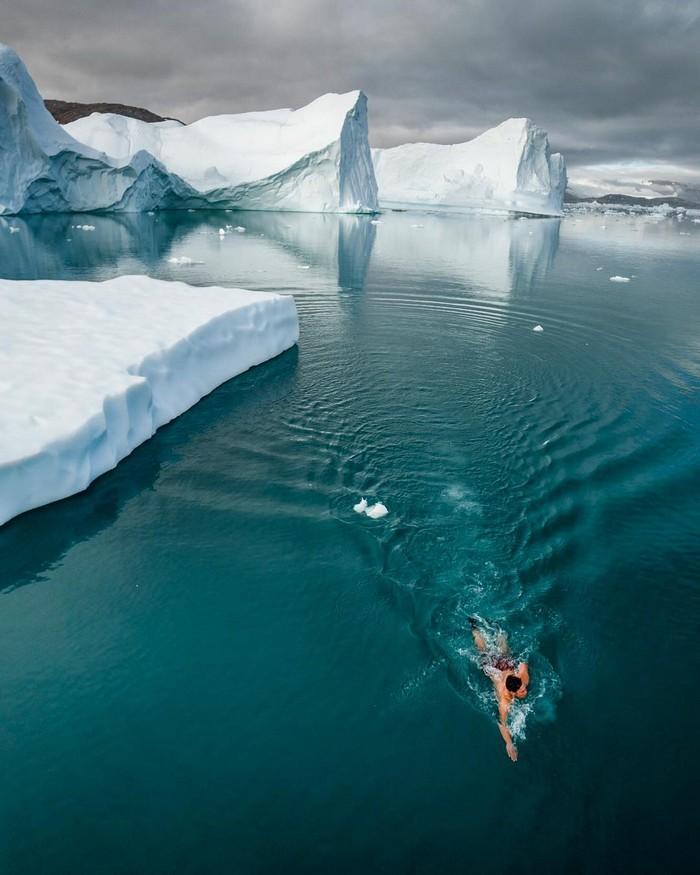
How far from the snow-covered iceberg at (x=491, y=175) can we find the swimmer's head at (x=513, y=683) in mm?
74451

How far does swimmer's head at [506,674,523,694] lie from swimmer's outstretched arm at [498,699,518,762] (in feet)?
0.35

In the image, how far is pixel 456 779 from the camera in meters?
3.92

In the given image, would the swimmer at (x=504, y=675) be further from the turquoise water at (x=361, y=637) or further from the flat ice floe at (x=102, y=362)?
the flat ice floe at (x=102, y=362)

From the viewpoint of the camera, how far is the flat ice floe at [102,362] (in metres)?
6.46

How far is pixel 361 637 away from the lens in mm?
4984

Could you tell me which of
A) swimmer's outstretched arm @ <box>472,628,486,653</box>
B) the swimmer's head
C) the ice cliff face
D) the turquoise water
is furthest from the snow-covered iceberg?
the swimmer's head

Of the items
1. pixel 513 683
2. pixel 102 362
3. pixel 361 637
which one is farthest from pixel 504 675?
pixel 102 362

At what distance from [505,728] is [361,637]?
4.59ft

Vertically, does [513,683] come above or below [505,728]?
above

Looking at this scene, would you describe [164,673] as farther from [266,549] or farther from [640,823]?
[640,823]

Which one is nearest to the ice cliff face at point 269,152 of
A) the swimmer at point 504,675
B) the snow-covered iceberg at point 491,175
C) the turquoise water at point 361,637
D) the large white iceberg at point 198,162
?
the large white iceberg at point 198,162

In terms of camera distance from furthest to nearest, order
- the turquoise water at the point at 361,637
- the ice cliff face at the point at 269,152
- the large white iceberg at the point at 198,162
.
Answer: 1. the ice cliff face at the point at 269,152
2. the large white iceberg at the point at 198,162
3. the turquoise water at the point at 361,637

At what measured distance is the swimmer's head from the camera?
4418 mm

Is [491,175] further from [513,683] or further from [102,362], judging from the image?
[513,683]
